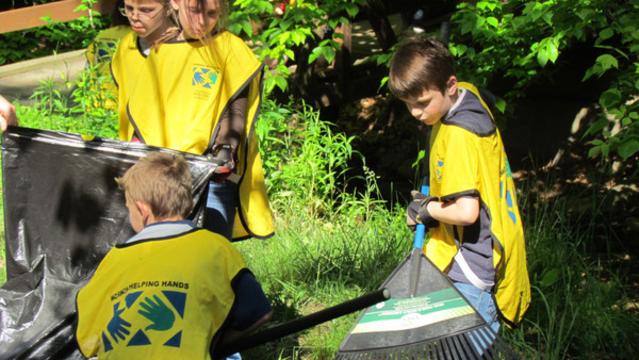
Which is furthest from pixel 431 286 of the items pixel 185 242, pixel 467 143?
pixel 185 242

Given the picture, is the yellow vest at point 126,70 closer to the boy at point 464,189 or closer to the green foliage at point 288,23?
the boy at point 464,189

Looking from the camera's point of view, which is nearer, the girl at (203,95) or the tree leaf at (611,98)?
the girl at (203,95)

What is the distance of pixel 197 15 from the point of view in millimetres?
3053

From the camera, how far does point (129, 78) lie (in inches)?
128

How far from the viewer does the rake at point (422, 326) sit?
2613 millimetres

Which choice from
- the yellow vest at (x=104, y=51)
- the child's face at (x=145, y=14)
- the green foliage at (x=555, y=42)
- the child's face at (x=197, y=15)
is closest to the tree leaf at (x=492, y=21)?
the green foliage at (x=555, y=42)

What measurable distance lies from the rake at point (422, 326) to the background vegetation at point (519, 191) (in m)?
0.80

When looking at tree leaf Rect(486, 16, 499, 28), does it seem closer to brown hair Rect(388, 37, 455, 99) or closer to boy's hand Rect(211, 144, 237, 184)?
brown hair Rect(388, 37, 455, 99)

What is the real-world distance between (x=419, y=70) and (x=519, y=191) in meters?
2.35

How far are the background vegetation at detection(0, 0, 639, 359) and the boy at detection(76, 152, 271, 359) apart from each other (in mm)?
1447

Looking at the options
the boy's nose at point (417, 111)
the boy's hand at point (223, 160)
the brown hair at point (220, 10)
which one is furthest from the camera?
the brown hair at point (220, 10)

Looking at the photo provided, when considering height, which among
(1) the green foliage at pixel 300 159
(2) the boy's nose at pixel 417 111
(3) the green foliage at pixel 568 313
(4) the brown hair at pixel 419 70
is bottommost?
(3) the green foliage at pixel 568 313

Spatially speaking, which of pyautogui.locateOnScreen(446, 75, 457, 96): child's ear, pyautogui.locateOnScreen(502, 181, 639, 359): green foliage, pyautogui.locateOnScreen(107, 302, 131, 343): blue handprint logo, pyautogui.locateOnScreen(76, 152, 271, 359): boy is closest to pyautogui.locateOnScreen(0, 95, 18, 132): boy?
pyautogui.locateOnScreen(76, 152, 271, 359): boy

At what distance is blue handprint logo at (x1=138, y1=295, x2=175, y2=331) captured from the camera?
6.73ft
